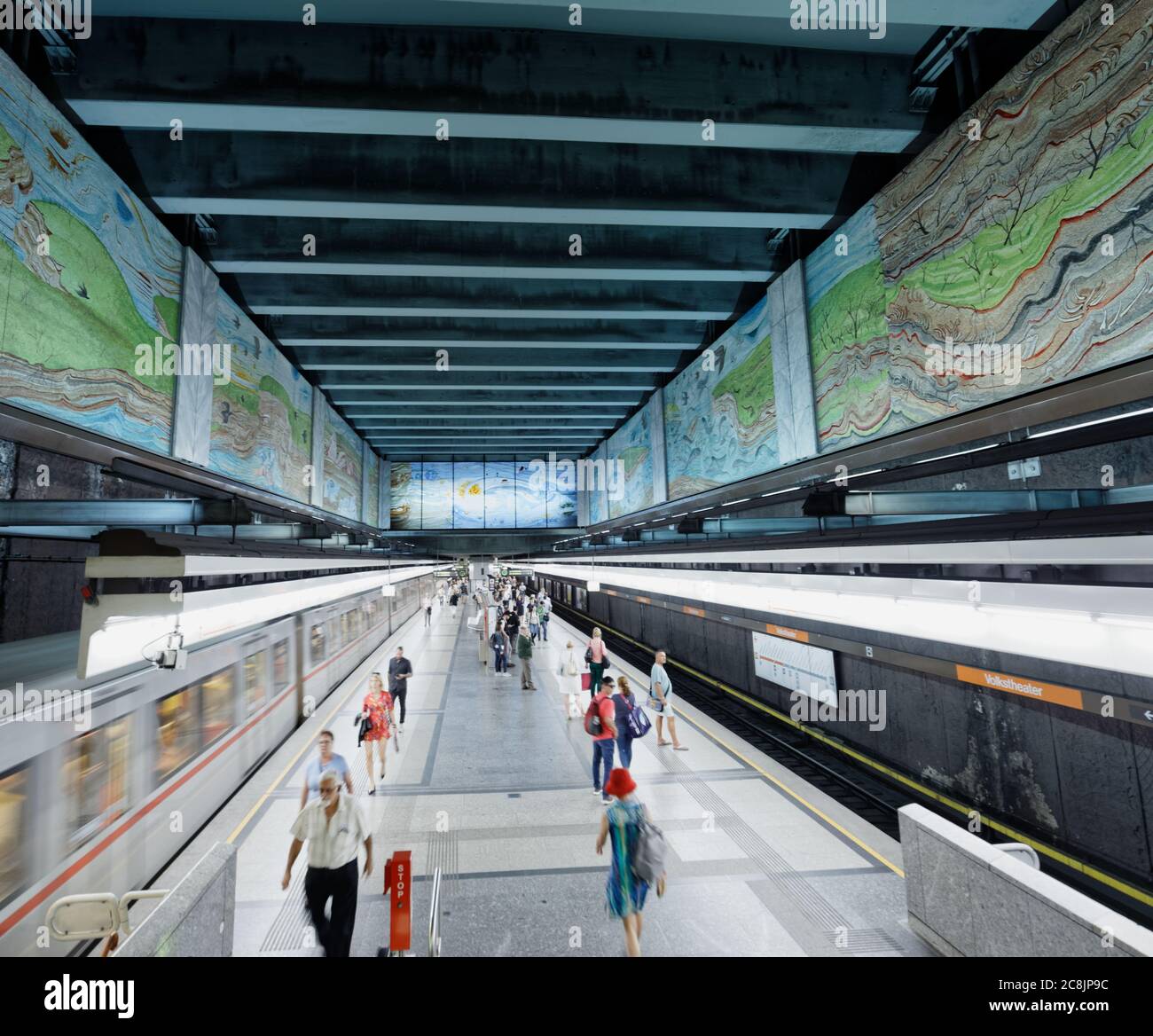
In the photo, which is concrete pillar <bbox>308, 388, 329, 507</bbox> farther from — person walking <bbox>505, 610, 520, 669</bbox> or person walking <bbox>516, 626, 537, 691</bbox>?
person walking <bbox>516, 626, 537, 691</bbox>

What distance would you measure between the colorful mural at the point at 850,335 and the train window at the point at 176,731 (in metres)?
7.58

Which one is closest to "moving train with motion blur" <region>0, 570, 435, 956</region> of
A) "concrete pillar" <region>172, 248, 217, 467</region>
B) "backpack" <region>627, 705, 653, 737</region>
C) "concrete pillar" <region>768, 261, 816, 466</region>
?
"concrete pillar" <region>172, 248, 217, 467</region>

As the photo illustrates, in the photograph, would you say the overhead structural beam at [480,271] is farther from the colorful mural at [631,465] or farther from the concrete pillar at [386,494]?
the concrete pillar at [386,494]

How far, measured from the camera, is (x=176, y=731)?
443 cm

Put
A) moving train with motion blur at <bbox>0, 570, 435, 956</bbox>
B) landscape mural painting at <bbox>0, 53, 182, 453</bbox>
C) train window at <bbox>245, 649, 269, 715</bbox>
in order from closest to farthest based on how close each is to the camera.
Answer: moving train with motion blur at <bbox>0, 570, 435, 956</bbox>, landscape mural painting at <bbox>0, 53, 182, 453</bbox>, train window at <bbox>245, 649, 269, 715</bbox>

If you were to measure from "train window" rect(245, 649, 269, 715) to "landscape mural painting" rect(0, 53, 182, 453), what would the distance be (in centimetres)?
292

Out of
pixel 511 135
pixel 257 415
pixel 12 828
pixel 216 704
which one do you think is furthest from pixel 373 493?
pixel 12 828

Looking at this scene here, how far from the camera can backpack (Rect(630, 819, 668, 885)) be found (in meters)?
3.27

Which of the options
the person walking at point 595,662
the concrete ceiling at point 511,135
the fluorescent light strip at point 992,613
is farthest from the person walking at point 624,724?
the concrete ceiling at point 511,135

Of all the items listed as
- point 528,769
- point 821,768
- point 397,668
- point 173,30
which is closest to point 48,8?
point 173,30

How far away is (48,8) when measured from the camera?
444cm

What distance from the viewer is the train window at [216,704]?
499cm

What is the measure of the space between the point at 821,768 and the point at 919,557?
236 inches

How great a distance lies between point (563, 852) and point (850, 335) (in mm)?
6667
